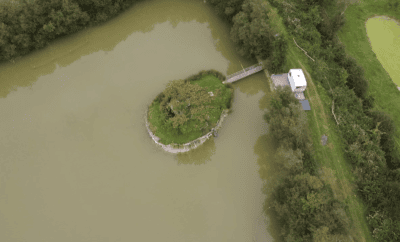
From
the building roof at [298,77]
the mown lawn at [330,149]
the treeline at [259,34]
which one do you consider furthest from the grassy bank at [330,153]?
the treeline at [259,34]

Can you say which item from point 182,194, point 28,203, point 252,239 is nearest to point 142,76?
point 182,194

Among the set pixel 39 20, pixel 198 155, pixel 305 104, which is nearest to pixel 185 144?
pixel 198 155

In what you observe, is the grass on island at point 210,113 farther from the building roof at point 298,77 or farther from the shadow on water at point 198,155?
the building roof at point 298,77

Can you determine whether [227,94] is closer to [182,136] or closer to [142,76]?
[182,136]

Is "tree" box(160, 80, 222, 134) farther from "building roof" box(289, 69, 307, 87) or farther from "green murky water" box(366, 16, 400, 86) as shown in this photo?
"green murky water" box(366, 16, 400, 86)

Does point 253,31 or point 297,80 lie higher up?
point 253,31

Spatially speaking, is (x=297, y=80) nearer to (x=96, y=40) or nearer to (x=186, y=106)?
(x=186, y=106)

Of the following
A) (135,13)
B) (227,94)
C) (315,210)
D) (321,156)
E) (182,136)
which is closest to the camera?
(315,210)
